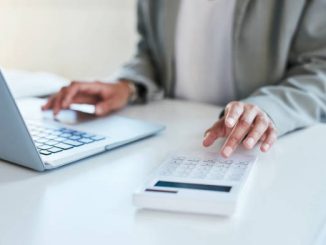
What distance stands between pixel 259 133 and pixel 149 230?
0.88 ft

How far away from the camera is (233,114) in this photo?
0.63 meters

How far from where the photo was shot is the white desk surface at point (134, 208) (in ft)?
1.31

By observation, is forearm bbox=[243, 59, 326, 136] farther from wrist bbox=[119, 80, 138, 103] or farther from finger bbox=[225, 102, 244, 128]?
wrist bbox=[119, 80, 138, 103]

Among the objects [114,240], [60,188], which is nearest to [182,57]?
[60,188]

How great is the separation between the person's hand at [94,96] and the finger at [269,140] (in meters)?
0.31

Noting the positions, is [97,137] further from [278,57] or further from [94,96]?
[278,57]

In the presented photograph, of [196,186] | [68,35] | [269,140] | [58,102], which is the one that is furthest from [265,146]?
[68,35]

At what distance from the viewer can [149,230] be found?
411 millimetres

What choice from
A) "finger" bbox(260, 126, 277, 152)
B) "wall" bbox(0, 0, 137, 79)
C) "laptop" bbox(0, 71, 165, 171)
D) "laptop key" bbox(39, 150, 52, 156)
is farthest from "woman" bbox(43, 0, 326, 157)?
"wall" bbox(0, 0, 137, 79)

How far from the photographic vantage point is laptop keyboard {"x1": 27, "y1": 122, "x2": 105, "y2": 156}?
600 mm

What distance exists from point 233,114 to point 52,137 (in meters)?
0.25

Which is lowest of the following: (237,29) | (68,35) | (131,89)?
(68,35)

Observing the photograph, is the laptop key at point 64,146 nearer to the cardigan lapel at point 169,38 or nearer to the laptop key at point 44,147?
the laptop key at point 44,147

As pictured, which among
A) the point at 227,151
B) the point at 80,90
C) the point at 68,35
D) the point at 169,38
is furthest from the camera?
the point at 68,35
